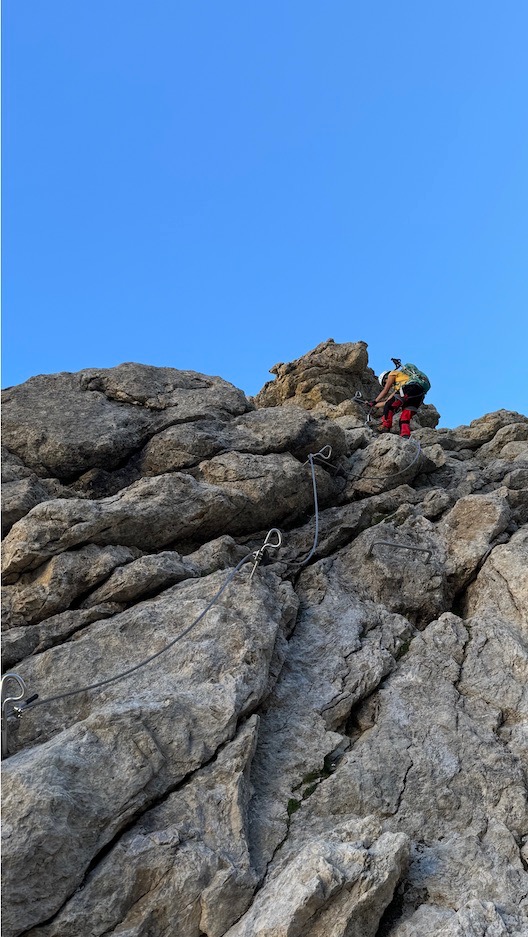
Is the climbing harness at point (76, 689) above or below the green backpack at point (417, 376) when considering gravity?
below

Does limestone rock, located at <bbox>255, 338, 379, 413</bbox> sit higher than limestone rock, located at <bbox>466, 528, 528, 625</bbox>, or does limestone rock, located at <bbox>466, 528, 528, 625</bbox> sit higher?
limestone rock, located at <bbox>255, 338, 379, 413</bbox>

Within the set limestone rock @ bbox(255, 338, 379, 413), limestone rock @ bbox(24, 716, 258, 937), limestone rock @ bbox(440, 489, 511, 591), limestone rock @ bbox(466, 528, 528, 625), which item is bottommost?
limestone rock @ bbox(24, 716, 258, 937)

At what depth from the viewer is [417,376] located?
79.5 ft

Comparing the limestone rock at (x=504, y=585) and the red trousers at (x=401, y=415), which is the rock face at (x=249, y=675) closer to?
the limestone rock at (x=504, y=585)

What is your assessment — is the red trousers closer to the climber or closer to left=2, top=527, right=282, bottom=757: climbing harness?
the climber

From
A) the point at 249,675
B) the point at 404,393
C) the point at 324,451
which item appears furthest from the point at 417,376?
the point at 249,675

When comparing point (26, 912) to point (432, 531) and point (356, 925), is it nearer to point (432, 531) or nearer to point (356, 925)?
point (356, 925)

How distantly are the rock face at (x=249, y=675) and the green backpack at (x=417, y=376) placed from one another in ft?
12.7

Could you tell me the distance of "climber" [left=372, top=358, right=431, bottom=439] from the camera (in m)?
24.1

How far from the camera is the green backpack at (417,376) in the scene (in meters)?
24.1

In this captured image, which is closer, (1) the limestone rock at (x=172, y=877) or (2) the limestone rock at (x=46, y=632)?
(1) the limestone rock at (x=172, y=877)

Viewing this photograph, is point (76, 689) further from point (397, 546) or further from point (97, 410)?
point (97, 410)

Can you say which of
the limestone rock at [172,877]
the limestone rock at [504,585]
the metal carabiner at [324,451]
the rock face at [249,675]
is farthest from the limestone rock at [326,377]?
the limestone rock at [172,877]

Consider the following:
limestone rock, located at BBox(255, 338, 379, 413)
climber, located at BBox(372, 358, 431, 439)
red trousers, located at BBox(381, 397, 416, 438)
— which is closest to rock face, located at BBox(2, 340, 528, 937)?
red trousers, located at BBox(381, 397, 416, 438)
